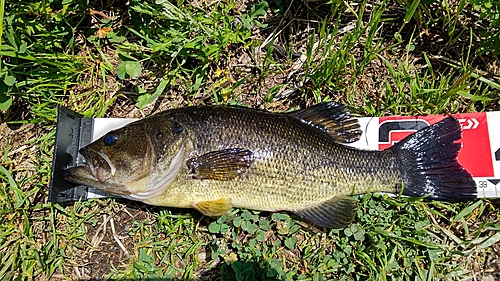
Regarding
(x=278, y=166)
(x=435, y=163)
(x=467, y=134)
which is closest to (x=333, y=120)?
(x=278, y=166)

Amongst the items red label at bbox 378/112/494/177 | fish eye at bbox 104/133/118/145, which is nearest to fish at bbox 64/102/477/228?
fish eye at bbox 104/133/118/145

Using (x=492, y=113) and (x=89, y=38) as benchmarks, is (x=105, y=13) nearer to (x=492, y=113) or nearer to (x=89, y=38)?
(x=89, y=38)

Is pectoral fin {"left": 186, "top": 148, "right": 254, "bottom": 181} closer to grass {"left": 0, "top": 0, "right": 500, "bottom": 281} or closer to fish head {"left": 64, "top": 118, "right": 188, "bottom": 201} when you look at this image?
fish head {"left": 64, "top": 118, "right": 188, "bottom": 201}

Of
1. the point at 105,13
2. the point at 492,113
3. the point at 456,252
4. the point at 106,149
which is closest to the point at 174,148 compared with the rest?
the point at 106,149

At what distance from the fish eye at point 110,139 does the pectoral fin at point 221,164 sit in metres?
0.59

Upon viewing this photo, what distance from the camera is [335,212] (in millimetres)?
3557

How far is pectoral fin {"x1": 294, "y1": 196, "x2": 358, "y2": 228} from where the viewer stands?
3545 millimetres

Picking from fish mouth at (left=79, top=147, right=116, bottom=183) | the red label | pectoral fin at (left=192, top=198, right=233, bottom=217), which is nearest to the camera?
fish mouth at (left=79, top=147, right=116, bottom=183)

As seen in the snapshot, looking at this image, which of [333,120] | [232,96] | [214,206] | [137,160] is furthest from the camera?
[232,96]

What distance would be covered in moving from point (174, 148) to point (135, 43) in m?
1.39

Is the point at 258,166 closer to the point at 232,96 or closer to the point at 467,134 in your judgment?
the point at 232,96

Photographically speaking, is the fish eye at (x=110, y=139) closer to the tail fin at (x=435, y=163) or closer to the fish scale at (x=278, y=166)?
the fish scale at (x=278, y=166)

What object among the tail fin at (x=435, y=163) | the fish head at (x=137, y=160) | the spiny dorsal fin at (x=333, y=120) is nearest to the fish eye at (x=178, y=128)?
the fish head at (x=137, y=160)

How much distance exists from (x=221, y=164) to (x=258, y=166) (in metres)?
0.29
